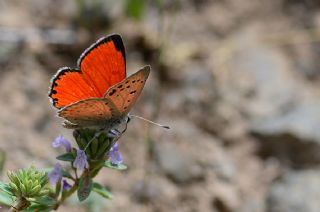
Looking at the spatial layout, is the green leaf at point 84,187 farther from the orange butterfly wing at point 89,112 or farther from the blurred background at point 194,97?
the blurred background at point 194,97

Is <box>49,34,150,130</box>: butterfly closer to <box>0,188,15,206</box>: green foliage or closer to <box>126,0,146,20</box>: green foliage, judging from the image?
<box>0,188,15,206</box>: green foliage

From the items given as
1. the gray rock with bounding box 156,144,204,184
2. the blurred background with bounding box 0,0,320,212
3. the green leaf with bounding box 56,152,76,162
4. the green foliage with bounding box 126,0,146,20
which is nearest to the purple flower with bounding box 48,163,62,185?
the green leaf with bounding box 56,152,76,162

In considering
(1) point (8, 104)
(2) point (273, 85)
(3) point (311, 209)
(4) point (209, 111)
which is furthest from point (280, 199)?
(1) point (8, 104)

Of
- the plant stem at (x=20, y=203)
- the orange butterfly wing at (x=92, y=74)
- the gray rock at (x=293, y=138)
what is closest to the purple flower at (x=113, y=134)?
the orange butterfly wing at (x=92, y=74)

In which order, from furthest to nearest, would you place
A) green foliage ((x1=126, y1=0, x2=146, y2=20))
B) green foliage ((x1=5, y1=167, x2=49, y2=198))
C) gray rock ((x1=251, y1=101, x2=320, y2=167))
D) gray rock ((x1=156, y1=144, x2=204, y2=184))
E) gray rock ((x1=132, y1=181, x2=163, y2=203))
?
green foliage ((x1=126, y1=0, x2=146, y2=20)) < gray rock ((x1=251, y1=101, x2=320, y2=167)) < gray rock ((x1=156, y1=144, x2=204, y2=184)) < gray rock ((x1=132, y1=181, x2=163, y2=203)) < green foliage ((x1=5, y1=167, x2=49, y2=198))

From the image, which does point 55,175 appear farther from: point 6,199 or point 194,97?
point 194,97

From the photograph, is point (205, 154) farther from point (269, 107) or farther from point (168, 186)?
point (269, 107)
